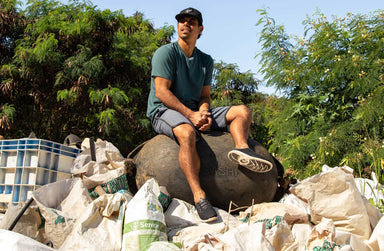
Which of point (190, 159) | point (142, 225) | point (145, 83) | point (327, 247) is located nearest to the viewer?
point (327, 247)

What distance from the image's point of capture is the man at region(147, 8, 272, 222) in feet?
9.47

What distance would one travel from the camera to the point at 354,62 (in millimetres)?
5570

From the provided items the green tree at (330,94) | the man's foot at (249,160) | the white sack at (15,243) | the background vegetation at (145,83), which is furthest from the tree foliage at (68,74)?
the white sack at (15,243)

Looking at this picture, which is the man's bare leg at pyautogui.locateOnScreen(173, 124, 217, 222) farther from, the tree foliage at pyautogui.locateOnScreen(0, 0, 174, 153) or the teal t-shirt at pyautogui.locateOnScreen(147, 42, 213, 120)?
the tree foliage at pyautogui.locateOnScreen(0, 0, 174, 153)

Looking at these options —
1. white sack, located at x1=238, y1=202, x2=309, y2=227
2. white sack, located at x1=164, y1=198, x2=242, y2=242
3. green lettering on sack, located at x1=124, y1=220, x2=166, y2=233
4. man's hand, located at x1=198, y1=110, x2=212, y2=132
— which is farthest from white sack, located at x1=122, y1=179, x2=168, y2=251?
man's hand, located at x1=198, y1=110, x2=212, y2=132

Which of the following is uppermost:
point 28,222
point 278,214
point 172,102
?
point 172,102

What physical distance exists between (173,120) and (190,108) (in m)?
0.46

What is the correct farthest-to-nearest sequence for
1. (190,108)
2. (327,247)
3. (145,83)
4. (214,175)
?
(145,83)
(190,108)
(214,175)
(327,247)

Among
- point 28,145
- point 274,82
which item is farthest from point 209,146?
point 274,82

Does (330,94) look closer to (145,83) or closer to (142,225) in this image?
(142,225)

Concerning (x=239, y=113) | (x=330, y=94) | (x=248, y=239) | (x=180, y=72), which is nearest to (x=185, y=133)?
(x=239, y=113)

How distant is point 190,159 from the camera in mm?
2893

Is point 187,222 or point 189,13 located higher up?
point 189,13

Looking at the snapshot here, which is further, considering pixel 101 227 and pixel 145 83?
pixel 145 83
